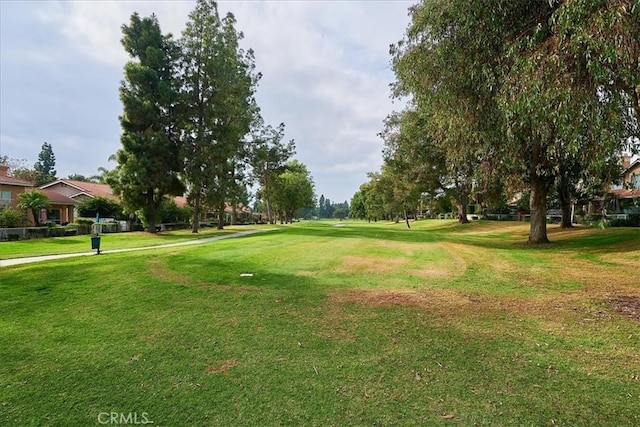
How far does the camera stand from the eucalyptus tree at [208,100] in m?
32.4

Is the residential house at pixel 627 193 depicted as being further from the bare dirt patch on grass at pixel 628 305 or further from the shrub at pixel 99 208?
the shrub at pixel 99 208

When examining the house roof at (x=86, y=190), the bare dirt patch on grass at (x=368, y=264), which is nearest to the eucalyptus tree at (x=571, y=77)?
the bare dirt patch on grass at (x=368, y=264)

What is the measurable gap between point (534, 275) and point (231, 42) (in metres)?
33.2

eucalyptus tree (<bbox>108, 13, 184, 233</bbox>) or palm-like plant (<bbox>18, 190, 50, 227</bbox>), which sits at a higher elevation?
eucalyptus tree (<bbox>108, 13, 184, 233</bbox>)

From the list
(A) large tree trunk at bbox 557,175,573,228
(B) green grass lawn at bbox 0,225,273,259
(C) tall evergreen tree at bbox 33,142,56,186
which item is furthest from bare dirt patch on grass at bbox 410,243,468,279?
(C) tall evergreen tree at bbox 33,142,56,186

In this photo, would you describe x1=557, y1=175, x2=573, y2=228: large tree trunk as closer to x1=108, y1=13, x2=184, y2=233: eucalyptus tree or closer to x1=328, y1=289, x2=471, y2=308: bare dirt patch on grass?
x1=328, y1=289, x2=471, y2=308: bare dirt patch on grass

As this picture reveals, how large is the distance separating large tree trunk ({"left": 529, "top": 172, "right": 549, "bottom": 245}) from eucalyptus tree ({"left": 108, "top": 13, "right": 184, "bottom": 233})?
88.9 ft

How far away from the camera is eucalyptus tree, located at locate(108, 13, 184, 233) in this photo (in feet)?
98.5

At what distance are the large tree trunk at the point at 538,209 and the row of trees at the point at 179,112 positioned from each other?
79.9 feet

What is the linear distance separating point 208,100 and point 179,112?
2796 millimetres

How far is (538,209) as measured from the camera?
19969 mm

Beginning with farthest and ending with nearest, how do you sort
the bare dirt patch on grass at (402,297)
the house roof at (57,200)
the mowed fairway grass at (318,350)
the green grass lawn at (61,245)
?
the house roof at (57,200) → the green grass lawn at (61,245) → the bare dirt patch on grass at (402,297) → the mowed fairway grass at (318,350)

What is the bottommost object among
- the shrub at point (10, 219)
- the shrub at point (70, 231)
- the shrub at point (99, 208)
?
the shrub at point (70, 231)

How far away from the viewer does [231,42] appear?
112 feet
